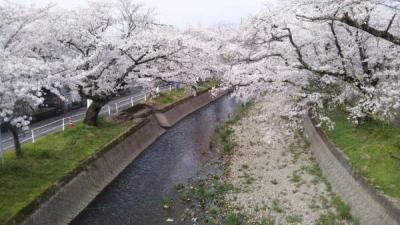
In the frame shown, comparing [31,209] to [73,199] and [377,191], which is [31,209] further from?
[377,191]

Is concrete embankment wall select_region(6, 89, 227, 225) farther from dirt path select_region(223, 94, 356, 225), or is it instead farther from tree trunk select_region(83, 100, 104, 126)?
dirt path select_region(223, 94, 356, 225)

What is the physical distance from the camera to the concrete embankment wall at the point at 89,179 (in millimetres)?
15461

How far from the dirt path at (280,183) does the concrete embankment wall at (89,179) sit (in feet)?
20.0

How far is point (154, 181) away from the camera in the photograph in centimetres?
2173

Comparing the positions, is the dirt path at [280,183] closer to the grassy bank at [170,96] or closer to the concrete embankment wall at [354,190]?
the concrete embankment wall at [354,190]

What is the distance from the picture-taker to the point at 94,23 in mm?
26047

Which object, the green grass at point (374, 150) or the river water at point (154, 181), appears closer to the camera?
the green grass at point (374, 150)

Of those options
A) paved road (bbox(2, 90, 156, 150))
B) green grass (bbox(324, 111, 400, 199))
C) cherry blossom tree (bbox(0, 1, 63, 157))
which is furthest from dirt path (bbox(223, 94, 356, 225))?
paved road (bbox(2, 90, 156, 150))

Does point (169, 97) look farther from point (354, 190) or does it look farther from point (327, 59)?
point (354, 190)

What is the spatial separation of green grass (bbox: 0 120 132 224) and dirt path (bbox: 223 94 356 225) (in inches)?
290

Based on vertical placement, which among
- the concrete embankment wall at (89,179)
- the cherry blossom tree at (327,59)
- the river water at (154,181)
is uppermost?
the cherry blossom tree at (327,59)

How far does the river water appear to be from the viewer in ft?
56.8

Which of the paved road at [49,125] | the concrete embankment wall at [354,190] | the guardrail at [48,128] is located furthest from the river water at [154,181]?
the concrete embankment wall at [354,190]

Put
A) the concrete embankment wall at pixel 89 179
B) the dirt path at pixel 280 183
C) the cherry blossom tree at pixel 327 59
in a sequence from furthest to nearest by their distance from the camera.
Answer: the cherry blossom tree at pixel 327 59, the dirt path at pixel 280 183, the concrete embankment wall at pixel 89 179
